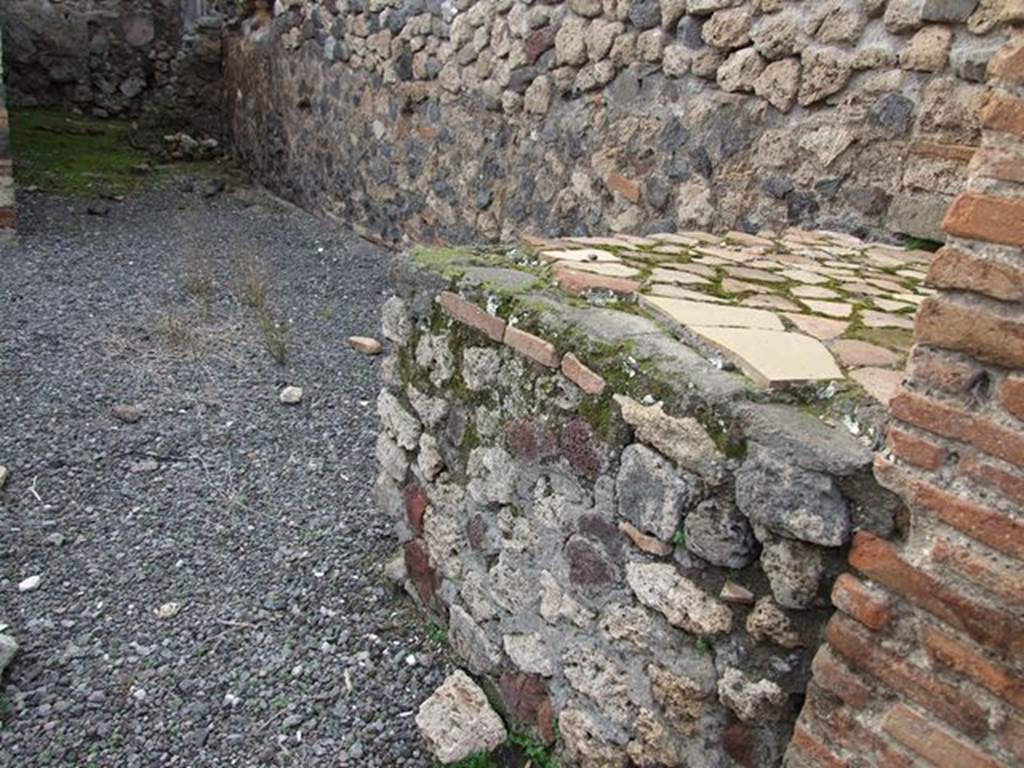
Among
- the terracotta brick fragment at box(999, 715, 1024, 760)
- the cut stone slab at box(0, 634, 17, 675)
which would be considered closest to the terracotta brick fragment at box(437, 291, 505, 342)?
the terracotta brick fragment at box(999, 715, 1024, 760)

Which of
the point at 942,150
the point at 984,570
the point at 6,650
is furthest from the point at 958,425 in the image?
the point at 6,650

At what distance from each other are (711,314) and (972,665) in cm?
94

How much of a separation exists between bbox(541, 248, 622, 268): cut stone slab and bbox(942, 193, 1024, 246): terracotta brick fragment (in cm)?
129

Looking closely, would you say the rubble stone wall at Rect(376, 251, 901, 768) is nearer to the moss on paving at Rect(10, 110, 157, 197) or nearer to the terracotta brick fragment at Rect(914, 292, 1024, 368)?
the terracotta brick fragment at Rect(914, 292, 1024, 368)

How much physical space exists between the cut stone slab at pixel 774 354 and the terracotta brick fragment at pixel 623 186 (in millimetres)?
2389

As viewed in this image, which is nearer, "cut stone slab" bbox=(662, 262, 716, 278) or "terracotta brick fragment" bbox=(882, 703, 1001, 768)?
"terracotta brick fragment" bbox=(882, 703, 1001, 768)

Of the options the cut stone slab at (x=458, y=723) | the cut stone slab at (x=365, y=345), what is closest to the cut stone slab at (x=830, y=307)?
the cut stone slab at (x=458, y=723)

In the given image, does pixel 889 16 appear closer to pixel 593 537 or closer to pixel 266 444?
pixel 593 537

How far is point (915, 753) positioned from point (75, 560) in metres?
2.49

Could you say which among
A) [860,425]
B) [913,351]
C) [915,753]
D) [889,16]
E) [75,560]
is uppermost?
[889,16]

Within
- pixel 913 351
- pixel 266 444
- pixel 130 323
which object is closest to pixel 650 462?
pixel 913 351

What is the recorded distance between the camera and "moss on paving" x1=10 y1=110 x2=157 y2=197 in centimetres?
766

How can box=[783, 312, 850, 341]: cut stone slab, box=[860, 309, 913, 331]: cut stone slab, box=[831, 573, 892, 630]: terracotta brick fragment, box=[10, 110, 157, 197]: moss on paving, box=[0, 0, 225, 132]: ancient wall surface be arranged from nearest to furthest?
box=[831, 573, 892, 630]: terracotta brick fragment, box=[783, 312, 850, 341]: cut stone slab, box=[860, 309, 913, 331]: cut stone slab, box=[10, 110, 157, 197]: moss on paving, box=[0, 0, 225, 132]: ancient wall surface

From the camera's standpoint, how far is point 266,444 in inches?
146
